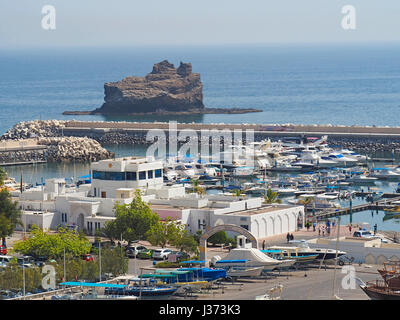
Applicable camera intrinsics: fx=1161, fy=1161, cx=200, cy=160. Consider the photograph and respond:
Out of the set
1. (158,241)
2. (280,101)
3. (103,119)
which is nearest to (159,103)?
(103,119)

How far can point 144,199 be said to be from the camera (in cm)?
4703

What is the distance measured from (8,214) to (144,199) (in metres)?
5.74

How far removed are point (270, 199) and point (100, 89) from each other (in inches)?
5787

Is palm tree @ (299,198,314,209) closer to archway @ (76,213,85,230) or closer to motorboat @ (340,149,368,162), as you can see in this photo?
archway @ (76,213,85,230)

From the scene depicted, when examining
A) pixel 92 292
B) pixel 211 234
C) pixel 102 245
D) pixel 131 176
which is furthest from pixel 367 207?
pixel 92 292

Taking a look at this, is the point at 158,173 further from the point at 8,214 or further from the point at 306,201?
the point at 306,201

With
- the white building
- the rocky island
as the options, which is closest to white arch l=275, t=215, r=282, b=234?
the white building

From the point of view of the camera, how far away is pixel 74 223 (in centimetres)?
4675

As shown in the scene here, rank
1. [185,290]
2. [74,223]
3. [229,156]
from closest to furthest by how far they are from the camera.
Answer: [185,290], [74,223], [229,156]

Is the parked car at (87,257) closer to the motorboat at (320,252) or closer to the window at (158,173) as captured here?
the motorboat at (320,252)

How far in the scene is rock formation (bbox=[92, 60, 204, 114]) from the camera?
131 metres

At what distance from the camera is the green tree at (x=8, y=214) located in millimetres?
42688

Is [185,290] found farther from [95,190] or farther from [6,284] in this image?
[95,190]
